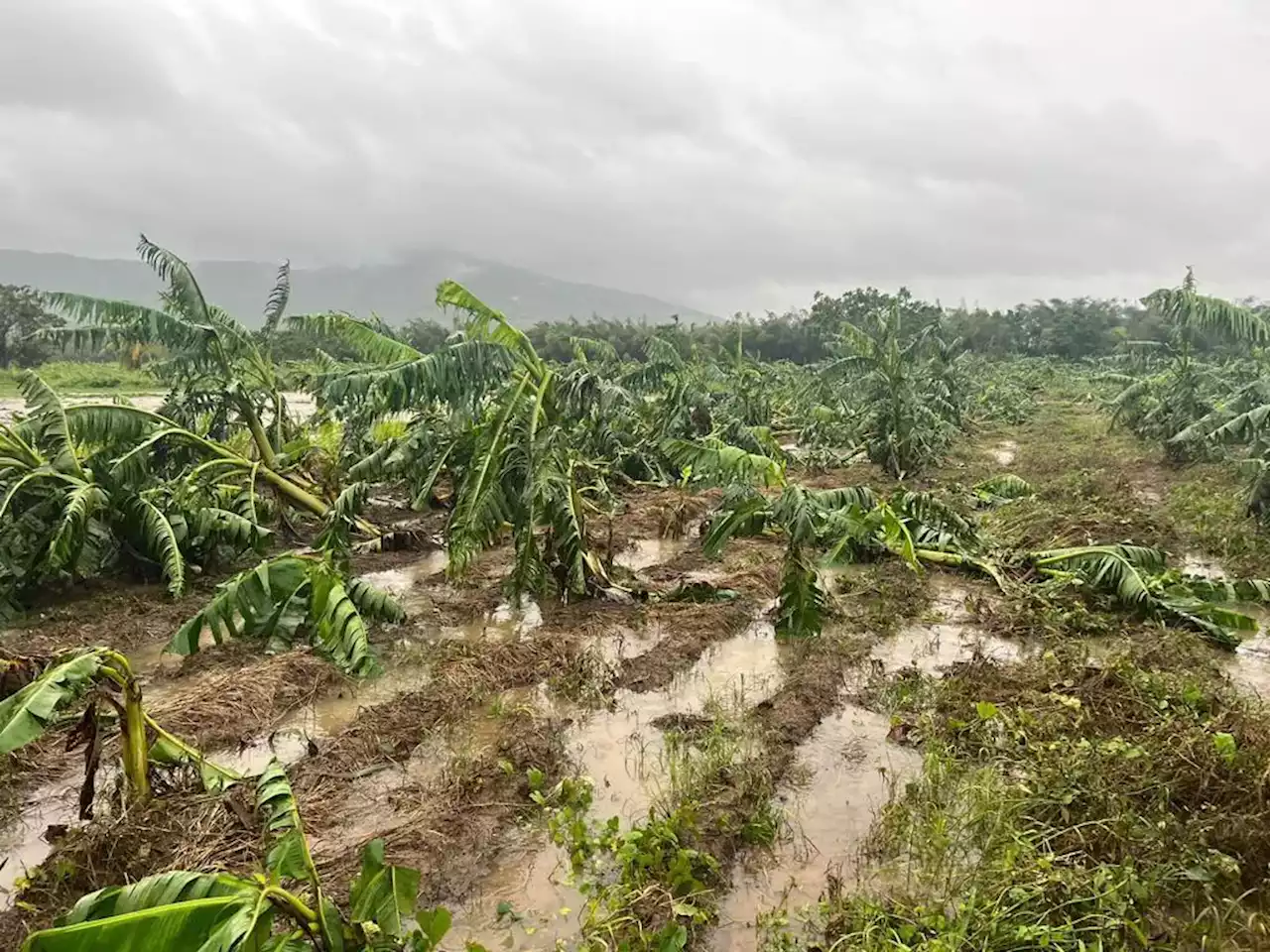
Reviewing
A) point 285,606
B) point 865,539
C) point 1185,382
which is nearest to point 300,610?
point 285,606

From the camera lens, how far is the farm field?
340cm

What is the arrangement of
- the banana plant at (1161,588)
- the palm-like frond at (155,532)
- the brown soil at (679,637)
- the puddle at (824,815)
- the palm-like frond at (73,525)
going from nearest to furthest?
the puddle at (824,815)
the brown soil at (679,637)
the banana plant at (1161,588)
the palm-like frond at (73,525)
the palm-like frond at (155,532)

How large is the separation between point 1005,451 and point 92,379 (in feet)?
138

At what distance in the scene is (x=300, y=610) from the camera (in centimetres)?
596

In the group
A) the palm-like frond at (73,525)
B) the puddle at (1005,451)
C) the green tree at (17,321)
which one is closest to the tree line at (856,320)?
the green tree at (17,321)

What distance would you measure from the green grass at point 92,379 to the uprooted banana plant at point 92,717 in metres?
37.7

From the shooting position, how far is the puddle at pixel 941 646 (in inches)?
245

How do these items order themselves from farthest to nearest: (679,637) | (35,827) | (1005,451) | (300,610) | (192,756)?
(1005,451) → (679,637) → (300,610) → (35,827) → (192,756)

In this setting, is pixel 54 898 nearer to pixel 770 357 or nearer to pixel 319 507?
pixel 319 507

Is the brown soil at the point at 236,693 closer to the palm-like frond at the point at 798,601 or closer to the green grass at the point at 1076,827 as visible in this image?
the palm-like frond at the point at 798,601

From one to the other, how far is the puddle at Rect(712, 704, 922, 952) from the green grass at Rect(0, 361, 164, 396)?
1531 inches

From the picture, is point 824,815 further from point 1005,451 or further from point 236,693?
point 1005,451

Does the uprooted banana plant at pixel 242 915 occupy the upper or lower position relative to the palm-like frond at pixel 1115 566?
lower

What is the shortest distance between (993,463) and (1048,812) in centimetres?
1293
